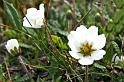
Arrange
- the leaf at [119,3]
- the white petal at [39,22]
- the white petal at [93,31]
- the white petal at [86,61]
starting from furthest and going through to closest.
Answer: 1. the leaf at [119,3]
2. the white petal at [39,22]
3. the white petal at [93,31]
4. the white petal at [86,61]

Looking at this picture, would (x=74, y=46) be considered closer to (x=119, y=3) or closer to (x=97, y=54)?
(x=97, y=54)

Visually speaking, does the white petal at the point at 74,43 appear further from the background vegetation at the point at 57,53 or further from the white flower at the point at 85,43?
the background vegetation at the point at 57,53

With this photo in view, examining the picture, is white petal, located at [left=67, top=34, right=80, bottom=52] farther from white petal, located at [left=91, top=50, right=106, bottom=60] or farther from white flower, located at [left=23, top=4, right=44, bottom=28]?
white flower, located at [left=23, top=4, right=44, bottom=28]

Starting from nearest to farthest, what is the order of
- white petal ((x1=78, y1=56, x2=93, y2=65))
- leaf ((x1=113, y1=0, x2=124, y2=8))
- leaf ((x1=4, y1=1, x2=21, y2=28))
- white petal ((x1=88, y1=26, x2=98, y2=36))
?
white petal ((x1=78, y1=56, x2=93, y2=65))
white petal ((x1=88, y1=26, x2=98, y2=36))
leaf ((x1=113, y1=0, x2=124, y2=8))
leaf ((x1=4, y1=1, x2=21, y2=28))

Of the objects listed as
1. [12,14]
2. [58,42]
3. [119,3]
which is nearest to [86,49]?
[58,42]

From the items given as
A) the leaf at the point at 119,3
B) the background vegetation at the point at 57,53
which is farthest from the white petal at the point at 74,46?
the leaf at the point at 119,3

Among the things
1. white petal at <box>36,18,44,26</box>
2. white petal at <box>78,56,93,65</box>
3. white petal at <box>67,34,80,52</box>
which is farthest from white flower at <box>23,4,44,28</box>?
white petal at <box>78,56,93,65</box>

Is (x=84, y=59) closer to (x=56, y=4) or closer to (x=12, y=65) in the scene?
(x=12, y=65)

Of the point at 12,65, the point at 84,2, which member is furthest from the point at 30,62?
the point at 84,2

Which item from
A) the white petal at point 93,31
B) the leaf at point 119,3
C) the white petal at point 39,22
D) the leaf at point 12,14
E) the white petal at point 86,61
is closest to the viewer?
the white petal at point 86,61
